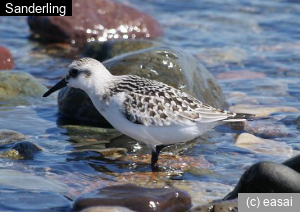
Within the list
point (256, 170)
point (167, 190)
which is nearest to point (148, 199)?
point (167, 190)

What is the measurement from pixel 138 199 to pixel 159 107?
5.55 ft

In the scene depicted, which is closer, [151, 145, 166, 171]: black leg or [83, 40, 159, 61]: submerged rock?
[151, 145, 166, 171]: black leg

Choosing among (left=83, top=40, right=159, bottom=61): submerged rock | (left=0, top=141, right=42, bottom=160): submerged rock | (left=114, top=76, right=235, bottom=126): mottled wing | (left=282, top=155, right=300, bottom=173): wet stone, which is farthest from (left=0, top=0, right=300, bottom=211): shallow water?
(left=83, top=40, right=159, bottom=61): submerged rock

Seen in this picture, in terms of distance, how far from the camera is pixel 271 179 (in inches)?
258

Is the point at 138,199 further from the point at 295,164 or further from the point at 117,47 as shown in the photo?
the point at 117,47

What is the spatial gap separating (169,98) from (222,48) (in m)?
7.39

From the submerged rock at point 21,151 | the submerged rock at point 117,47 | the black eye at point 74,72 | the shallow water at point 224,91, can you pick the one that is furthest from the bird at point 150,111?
the submerged rock at point 117,47

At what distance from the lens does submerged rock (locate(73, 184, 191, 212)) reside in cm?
645

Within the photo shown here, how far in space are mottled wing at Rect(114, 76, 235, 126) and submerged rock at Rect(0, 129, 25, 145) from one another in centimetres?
175

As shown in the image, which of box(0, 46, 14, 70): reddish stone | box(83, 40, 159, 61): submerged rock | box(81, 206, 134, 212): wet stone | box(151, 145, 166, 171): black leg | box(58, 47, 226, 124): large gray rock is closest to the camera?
box(81, 206, 134, 212): wet stone

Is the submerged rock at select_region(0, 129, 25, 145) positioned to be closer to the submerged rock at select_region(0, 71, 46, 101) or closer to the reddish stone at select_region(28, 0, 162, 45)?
the submerged rock at select_region(0, 71, 46, 101)

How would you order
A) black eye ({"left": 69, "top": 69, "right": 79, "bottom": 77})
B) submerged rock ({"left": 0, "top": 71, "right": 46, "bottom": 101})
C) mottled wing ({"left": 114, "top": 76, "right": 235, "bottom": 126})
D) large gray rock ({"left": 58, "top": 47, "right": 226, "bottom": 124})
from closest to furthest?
mottled wing ({"left": 114, "top": 76, "right": 235, "bottom": 126}) → black eye ({"left": 69, "top": 69, "right": 79, "bottom": 77}) → large gray rock ({"left": 58, "top": 47, "right": 226, "bottom": 124}) → submerged rock ({"left": 0, "top": 71, "right": 46, "bottom": 101})

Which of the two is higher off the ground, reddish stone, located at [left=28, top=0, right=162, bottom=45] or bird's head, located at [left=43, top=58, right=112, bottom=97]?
reddish stone, located at [left=28, top=0, right=162, bottom=45]

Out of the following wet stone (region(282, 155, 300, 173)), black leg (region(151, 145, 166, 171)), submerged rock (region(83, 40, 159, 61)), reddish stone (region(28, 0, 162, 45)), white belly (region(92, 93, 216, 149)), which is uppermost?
reddish stone (region(28, 0, 162, 45))
